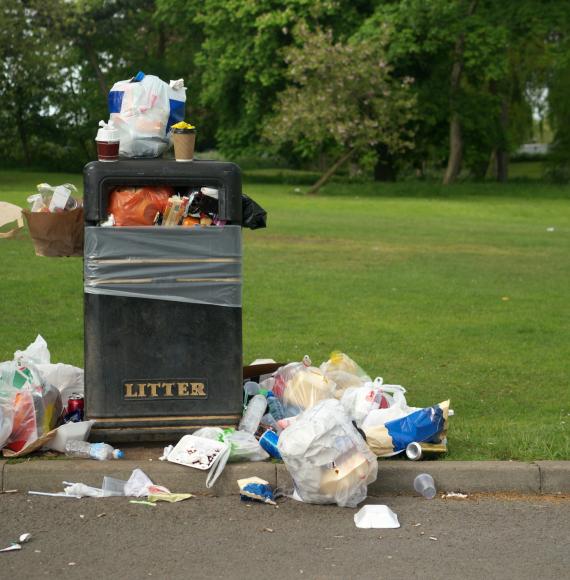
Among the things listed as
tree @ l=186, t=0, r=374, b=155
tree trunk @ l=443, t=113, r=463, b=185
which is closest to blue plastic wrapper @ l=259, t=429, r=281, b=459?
tree @ l=186, t=0, r=374, b=155

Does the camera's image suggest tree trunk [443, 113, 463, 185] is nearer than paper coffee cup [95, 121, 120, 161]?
No

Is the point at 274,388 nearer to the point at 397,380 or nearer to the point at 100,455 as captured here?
the point at 100,455

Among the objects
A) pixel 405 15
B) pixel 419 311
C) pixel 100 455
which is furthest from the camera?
pixel 405 15

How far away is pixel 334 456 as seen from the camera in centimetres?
523

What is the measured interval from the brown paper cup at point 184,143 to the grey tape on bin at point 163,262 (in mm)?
Result: 414

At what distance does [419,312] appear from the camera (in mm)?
11703

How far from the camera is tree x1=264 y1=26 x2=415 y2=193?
39438mm

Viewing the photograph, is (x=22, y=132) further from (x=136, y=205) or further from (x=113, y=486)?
(x=113, y=486)

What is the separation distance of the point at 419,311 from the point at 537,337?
174 cm

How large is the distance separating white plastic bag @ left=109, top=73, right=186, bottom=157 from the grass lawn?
2278 millimetres

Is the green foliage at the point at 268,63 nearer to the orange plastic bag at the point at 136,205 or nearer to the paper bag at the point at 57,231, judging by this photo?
the paper bag at the point at 57,231

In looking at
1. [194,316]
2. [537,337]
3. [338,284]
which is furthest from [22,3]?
[194,316]

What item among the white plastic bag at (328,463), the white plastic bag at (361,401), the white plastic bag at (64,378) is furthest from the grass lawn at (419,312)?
the white plastic bag at (64,378)

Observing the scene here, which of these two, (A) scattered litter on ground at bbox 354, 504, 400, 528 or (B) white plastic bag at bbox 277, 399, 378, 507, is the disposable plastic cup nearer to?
(B) white plastic bag at bbox 277, 399, 378, 507
